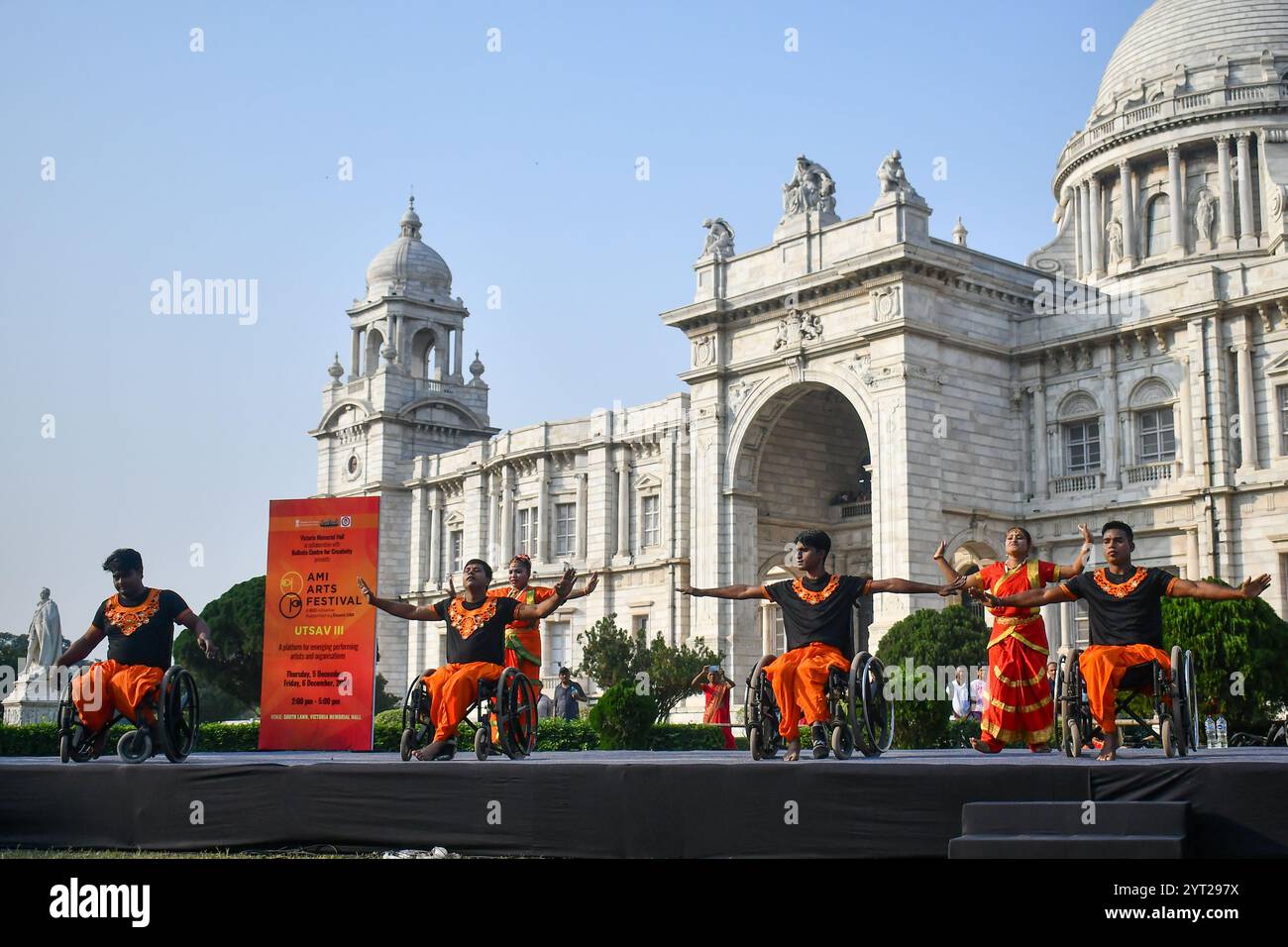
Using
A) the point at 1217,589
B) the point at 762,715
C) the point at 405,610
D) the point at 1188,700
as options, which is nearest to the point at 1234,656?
the point at 1188,700

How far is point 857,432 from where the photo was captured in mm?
43062

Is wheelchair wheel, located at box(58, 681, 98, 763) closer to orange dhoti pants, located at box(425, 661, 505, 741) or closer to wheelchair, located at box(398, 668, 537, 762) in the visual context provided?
wheelchair, located at box(398, 668, 537, 762)

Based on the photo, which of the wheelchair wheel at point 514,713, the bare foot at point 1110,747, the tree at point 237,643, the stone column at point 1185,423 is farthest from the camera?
the tree at point 237,643

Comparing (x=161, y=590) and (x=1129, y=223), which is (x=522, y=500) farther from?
(x=161, y=590)

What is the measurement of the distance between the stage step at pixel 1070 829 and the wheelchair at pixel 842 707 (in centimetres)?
243

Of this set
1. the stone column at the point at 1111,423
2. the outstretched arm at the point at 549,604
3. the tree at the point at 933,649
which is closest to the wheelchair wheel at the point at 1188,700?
the outstretched arm at the point at 549,604

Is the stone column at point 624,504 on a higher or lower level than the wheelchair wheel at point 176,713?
higher

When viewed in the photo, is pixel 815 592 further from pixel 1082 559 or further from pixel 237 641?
pixel 237 641

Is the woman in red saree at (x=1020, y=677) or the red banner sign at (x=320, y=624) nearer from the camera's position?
the woman in red saree at (x=1020, y=677)

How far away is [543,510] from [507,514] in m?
2.02

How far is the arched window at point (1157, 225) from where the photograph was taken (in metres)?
49.8

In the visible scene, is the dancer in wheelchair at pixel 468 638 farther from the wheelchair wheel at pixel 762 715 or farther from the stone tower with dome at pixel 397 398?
the stone tower with dome at pixel 397 398
